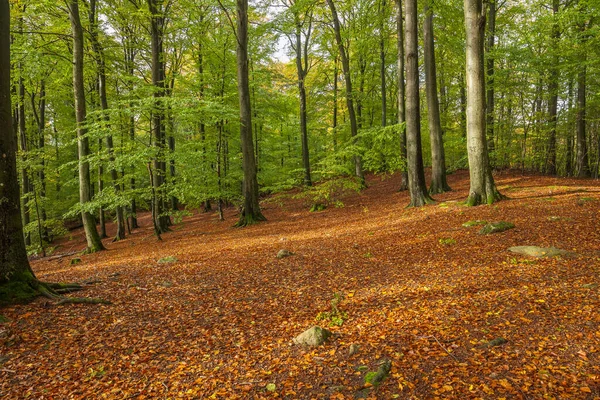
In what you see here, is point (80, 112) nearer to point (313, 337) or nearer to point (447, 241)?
point (313, 337)

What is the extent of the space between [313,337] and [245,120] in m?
11.3

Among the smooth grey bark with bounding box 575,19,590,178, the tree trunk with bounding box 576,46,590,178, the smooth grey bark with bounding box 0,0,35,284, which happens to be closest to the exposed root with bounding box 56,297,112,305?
the smooth grey bark with bounding box 0,0,35,284

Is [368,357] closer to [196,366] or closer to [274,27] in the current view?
[196,366]

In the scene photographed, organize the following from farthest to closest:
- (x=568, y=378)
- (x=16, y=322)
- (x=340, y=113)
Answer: (x=340, y=113), (x=16, y=322), (x=568, y=378)

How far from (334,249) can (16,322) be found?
5889 mm

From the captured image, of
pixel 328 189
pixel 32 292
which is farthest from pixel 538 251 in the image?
pixel 328 189

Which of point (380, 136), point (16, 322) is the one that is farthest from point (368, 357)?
point (380, 136)

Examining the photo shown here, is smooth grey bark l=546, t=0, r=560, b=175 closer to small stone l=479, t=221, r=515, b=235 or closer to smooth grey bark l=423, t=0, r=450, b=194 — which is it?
smooth grey bark l=423, t=0, r=450, b=194

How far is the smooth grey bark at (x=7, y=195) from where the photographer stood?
441 cm

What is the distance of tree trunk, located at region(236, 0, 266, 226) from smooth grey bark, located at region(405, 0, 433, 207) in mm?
6368

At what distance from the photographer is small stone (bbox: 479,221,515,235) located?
23.3 ft

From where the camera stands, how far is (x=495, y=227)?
281 inches

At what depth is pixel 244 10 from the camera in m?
13.4

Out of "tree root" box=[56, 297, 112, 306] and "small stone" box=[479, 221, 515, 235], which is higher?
"small stone" box=[479, 221, 515, 235]
